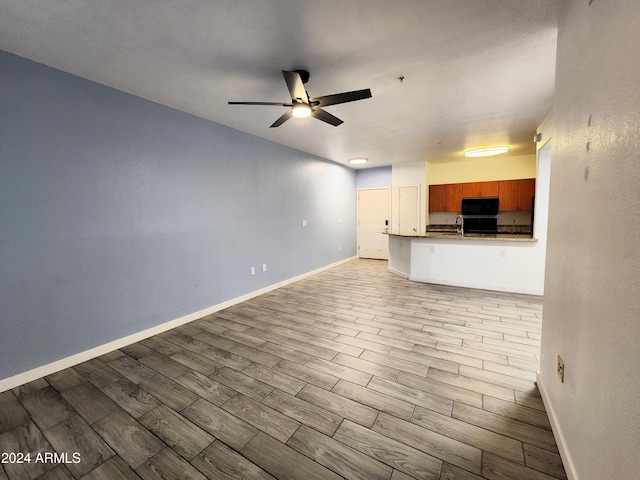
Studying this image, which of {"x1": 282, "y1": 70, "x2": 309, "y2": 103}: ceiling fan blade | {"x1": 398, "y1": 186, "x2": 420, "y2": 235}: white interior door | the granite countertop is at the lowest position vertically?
the granite countertop

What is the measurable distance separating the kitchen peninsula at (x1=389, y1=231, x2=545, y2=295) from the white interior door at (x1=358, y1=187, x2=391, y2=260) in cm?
199

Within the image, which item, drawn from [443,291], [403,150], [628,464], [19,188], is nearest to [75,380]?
[19,188]

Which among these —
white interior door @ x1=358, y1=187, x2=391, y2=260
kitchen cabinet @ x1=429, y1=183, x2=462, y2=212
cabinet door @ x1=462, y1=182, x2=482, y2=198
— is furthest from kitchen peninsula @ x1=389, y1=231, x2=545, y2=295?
white interior door @ x1=358, y1=187, x2=391, y2=260

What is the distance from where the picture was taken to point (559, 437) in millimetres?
1464

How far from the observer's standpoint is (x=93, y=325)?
256cm

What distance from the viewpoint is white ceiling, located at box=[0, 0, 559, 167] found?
1.68 meters

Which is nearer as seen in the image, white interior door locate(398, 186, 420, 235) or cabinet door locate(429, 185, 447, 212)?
cabinet door locate(429, 185, 447, 212)

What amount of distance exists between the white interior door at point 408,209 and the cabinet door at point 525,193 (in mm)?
2102

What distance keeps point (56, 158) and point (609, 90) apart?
3.68m

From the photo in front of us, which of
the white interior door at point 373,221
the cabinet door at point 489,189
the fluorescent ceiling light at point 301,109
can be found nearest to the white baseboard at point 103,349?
the fluorescent ceiling light at point 301,109

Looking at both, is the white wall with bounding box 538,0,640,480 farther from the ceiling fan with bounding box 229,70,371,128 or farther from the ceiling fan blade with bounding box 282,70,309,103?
the ceiling fan blade with bounding box 282,70,309,103

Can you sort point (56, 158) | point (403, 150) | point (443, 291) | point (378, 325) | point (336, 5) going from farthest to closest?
point (403, 150)
point (443, 291)
point (378, 325)
point (56, 158)
point (336, 5)

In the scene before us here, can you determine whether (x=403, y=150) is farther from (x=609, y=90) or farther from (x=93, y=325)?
(x=93, y=325)

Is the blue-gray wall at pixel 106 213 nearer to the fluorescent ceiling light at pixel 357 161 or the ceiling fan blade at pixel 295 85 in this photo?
the ceiling fan blade at pixel 295 85
